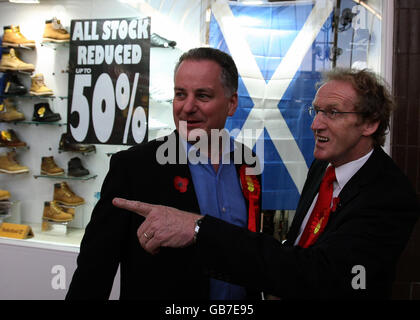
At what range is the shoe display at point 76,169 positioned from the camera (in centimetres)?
330

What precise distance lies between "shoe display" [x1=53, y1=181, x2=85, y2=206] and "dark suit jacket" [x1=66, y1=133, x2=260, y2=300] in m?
2.14

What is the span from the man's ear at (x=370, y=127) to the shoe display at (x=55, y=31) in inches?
103

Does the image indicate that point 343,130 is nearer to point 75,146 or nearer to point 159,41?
point 159,41

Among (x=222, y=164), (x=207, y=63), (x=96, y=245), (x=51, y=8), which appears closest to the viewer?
(x=96, y=245)

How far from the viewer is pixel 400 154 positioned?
2.56 meters

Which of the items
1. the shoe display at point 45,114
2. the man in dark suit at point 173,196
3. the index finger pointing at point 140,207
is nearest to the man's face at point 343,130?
the man in dark suit at point 173,196

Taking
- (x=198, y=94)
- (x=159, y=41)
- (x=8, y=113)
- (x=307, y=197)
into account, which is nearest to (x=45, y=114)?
(x=8, y=113)

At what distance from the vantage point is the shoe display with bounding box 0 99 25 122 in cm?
337

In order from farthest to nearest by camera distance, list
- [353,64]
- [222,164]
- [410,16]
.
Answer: [353,64]
[410,16]
[222,164]

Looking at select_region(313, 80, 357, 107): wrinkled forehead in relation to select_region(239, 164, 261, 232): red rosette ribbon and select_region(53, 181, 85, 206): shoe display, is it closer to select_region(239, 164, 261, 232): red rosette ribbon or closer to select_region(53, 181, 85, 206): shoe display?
select_region(239, 164, 261, 232): red rosette ribbon

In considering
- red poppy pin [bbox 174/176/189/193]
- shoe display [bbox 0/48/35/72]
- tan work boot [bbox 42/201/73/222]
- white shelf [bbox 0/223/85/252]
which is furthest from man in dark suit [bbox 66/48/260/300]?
shoe display [bbox 0/48/35/72]
